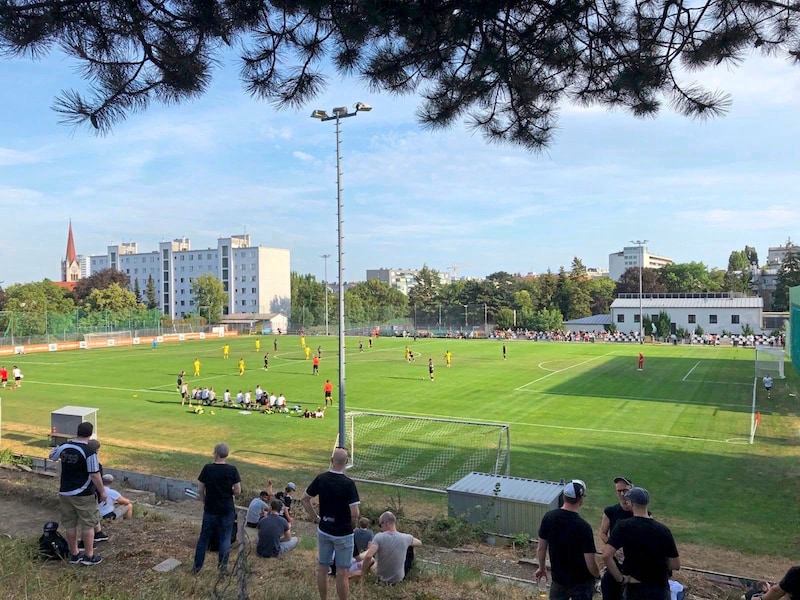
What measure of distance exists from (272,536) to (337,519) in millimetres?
3061

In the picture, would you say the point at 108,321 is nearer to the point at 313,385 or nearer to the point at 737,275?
the point at 313,385

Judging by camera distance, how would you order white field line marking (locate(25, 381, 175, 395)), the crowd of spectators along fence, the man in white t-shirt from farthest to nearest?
the crowd of spectators along fence < white field line marking (locate(25, 381, 175, 395)) < the man in white t-shirt

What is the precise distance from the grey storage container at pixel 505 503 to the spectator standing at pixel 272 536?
400 centimetres

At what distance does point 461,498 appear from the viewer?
12117mm

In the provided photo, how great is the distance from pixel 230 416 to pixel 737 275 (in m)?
123

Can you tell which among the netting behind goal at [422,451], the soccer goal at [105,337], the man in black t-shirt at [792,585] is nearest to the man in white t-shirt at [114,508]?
the netting behind goal at [422,451]

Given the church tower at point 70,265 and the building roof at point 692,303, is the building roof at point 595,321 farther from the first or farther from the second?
the church tower at point 70,265

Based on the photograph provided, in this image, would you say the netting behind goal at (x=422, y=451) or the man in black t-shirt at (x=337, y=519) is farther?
the netting behind goal at (x=422, y=451)

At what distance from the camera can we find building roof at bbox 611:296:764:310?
7656cm

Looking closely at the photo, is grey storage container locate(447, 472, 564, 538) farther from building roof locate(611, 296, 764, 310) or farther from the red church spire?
the red church spire

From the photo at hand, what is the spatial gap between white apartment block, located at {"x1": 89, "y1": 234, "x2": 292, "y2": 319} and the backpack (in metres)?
107

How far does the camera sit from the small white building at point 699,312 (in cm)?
7600

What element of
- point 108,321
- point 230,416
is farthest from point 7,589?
point 108,321

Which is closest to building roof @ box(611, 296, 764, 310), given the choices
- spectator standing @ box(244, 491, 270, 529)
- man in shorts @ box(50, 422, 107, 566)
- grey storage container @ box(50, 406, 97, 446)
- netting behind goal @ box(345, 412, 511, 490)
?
netting behind goal @ box(345, 412, 511, 490)
